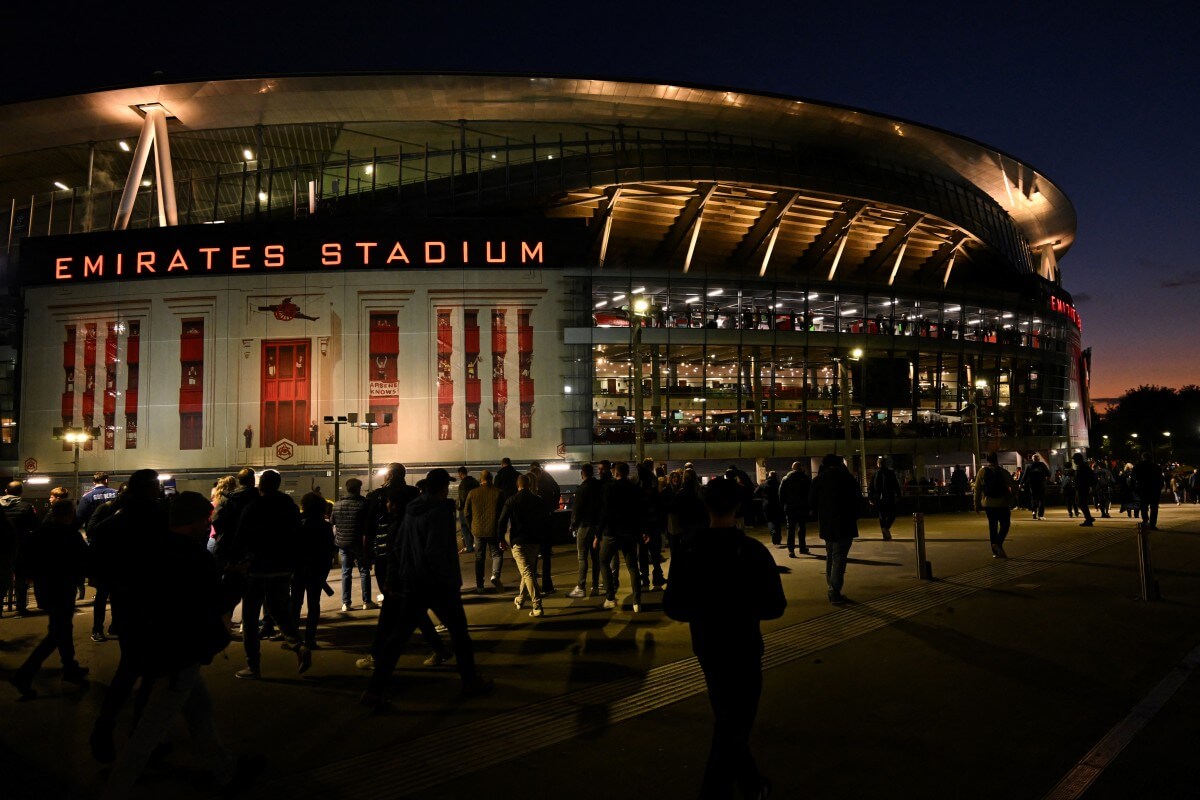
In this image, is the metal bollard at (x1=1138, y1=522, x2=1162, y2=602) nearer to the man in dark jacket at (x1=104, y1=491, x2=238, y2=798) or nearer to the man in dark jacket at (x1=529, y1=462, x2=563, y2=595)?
the man in dark jacket at (x1=529, y1=462, x2=563, y2=595)

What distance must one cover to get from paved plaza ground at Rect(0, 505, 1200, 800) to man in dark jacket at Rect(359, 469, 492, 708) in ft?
1.04

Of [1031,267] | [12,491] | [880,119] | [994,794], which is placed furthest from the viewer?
[1031,267]

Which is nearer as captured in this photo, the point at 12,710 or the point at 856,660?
the point at 12,710

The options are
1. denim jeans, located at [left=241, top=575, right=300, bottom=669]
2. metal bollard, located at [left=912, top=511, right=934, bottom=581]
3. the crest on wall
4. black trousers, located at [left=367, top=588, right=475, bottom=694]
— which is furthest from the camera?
the crest on wall

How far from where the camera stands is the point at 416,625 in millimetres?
6266

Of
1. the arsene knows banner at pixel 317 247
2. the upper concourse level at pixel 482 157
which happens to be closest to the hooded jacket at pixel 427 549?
the arsene knows banner at pixel 317 247

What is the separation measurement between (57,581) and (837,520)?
28.4 feet

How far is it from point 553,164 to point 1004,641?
100 ft

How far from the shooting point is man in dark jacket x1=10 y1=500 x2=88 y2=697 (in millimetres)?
6965

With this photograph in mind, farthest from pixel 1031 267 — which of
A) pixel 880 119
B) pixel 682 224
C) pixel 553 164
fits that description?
pixel 553 164

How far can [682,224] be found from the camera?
3784cm

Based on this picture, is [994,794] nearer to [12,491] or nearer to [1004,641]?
[1004,641]

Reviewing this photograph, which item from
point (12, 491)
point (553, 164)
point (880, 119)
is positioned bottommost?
point (12, 491)

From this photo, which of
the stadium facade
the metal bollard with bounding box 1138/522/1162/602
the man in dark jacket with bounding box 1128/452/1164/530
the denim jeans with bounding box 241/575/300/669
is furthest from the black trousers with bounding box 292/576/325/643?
the man in dark jacket with bounding box 1128/452/1164/530
